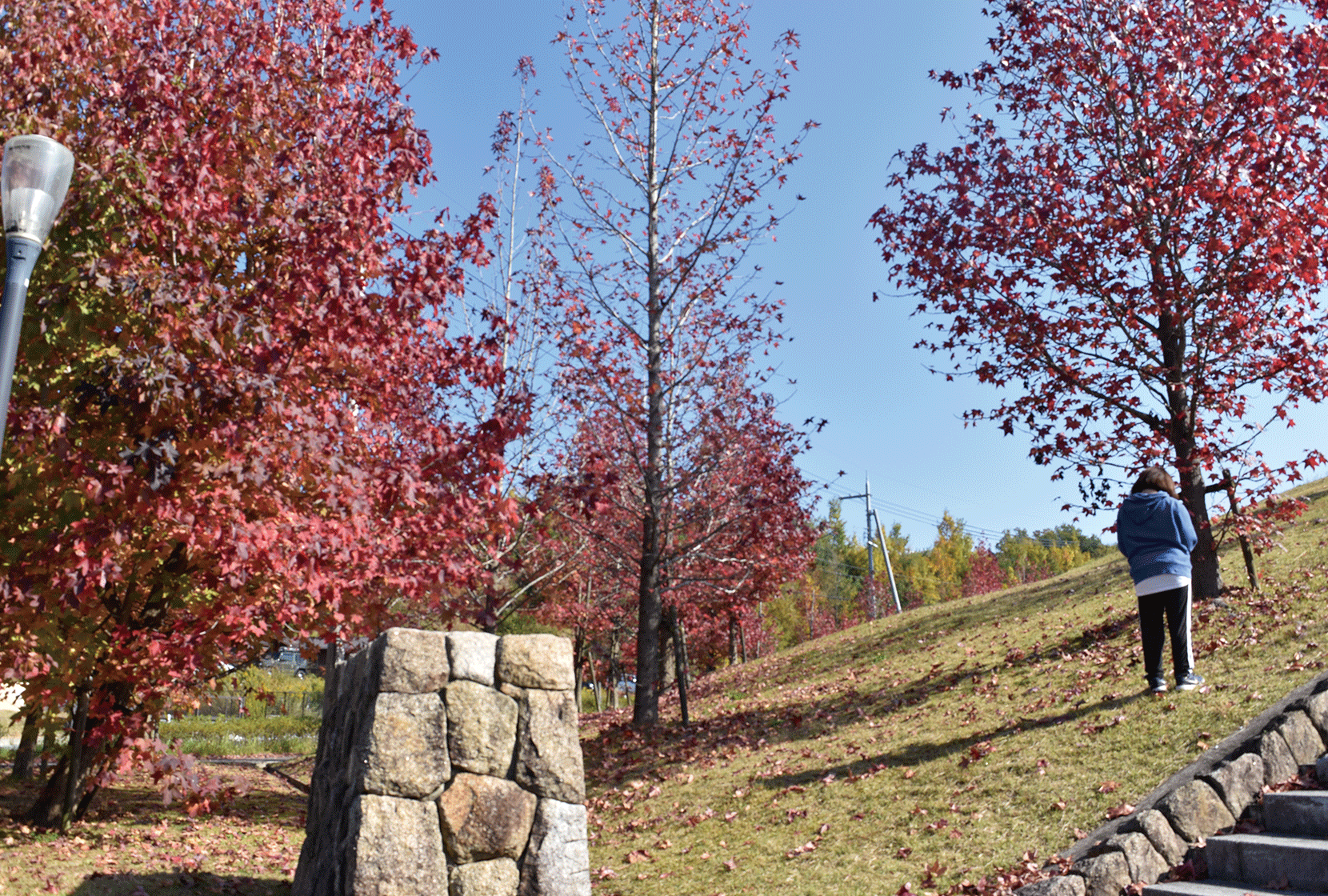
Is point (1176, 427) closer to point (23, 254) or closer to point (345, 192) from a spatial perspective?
point (345, 192)

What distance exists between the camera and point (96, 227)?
6.89 m

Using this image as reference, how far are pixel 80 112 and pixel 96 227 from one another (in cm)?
174

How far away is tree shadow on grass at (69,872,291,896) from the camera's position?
7094 mm

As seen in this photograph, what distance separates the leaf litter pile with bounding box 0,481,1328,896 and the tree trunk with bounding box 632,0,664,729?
2.31 feet

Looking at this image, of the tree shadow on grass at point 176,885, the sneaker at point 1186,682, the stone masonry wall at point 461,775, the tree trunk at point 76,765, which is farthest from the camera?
the tree trunk at point 76,765

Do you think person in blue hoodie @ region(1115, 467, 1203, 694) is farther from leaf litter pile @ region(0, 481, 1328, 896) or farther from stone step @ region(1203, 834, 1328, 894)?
stone step @ region(1203, 834, 1328, 894)

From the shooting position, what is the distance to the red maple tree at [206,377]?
236 inches

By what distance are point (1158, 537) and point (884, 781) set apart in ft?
10.9

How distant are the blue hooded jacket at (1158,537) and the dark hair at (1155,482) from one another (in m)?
0.12

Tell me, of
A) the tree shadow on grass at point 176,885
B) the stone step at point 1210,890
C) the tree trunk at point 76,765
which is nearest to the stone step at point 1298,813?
the stone step at point 1210,890

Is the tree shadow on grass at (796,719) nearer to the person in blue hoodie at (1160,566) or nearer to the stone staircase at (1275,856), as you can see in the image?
the person in blue hoodie at (1160,566)

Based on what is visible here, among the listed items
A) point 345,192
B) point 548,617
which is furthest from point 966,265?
point 548,617

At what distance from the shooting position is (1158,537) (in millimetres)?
8086

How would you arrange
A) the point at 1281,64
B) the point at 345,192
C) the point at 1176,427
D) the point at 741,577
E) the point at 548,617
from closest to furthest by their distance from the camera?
the point at 345,192 < the point at 1281,64 < the point at 1176,427 < the point at 741,577 < the point at 548,617
